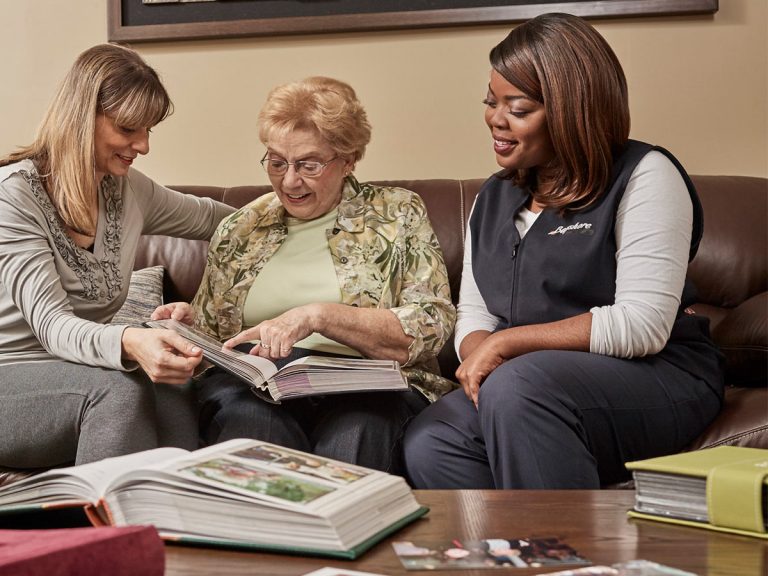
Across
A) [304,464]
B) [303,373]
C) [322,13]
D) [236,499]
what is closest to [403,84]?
[322,13]

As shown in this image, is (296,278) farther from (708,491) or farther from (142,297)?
Result: (708,491)

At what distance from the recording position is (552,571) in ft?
2.78

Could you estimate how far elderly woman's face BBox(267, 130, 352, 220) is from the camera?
1930 millimetres

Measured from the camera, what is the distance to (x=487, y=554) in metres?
0.90

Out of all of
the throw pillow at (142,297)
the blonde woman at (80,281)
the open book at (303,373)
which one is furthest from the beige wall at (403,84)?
the open book at (303,373)

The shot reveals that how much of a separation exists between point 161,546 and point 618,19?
2.25m

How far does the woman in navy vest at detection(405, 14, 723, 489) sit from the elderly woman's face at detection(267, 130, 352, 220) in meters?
0.37

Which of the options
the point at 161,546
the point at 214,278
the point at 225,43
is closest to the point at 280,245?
the point at 214,278

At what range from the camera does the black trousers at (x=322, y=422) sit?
166 centimetres

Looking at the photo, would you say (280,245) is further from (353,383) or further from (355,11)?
(355,11)

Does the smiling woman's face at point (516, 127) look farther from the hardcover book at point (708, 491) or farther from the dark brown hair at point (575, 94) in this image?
the hardcover book at point (708, 491)

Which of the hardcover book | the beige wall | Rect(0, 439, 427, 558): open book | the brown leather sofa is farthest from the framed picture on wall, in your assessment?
Rect(0, 439, 427, 558): open book

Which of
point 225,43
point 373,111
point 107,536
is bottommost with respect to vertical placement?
point 107,536

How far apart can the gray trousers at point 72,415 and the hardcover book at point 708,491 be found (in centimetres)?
88
